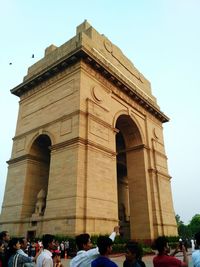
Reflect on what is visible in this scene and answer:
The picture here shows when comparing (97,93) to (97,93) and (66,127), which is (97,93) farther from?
(66,127)

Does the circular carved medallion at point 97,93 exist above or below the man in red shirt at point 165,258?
above

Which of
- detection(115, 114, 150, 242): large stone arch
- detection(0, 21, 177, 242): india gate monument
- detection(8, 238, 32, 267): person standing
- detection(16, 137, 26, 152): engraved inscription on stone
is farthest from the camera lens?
detection(115, 114, 150, 242): large stone arch

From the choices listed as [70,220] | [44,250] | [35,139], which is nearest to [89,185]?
[70,220]

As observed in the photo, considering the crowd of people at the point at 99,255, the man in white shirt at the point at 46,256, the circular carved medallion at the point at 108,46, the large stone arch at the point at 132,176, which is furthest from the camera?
the circular carved medallion at the point at 108,46

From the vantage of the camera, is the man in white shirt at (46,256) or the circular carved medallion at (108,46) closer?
the man in white shirt at (46,256)

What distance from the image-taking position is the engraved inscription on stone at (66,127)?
1766 cm

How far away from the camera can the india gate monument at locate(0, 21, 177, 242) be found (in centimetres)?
1596

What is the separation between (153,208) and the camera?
21.7 m

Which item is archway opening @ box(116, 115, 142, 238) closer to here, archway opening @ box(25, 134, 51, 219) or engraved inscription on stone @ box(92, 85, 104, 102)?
engraved inscription on stone @ box(92, 85, 104, 102)

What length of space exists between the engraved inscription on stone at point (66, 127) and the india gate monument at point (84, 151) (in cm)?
7

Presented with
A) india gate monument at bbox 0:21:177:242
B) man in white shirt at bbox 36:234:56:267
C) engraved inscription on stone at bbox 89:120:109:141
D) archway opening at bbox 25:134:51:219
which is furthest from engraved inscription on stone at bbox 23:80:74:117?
man in white shirt at bbox 36:234:56:267

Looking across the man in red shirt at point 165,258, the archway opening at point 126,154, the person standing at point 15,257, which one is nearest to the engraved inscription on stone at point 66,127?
the archway opening at point 126,154

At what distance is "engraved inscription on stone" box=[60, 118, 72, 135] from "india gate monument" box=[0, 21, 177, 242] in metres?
0.07

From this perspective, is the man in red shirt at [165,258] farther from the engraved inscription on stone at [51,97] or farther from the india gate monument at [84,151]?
the engraved inscription on stone at [51,97]
